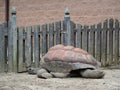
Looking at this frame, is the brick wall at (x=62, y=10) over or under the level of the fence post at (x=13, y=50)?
over

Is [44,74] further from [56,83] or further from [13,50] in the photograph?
[13,50]

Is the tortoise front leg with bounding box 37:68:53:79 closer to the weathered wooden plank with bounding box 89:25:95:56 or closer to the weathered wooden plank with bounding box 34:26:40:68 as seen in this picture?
the weathered wooden plank with bounding box 34:26:40:68

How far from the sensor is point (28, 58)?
33.9ft

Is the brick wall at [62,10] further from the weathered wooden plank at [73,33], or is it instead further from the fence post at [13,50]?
the fence post at [13,50]

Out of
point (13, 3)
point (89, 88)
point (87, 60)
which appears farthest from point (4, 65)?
point (13, 3)

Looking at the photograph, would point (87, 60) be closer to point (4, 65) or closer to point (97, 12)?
point (4, 65)

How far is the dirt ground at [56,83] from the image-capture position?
7.63m

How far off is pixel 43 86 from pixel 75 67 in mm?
1210

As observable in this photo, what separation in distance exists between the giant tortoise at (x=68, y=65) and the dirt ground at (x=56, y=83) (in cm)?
20

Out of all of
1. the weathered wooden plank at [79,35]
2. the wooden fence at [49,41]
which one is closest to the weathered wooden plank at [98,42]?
the wooden fence at [49,41]

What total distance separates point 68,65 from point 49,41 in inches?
82.6

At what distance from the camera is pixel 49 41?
1073 cm

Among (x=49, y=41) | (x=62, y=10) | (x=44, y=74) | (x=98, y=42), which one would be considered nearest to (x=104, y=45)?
(x=98, y=42)

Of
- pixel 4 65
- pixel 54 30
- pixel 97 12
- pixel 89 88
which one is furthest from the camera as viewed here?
pixel 97 12
